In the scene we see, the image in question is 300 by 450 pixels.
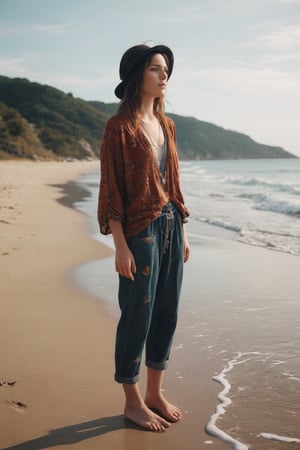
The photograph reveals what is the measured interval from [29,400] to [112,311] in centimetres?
160

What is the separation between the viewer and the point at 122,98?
2.52 meters

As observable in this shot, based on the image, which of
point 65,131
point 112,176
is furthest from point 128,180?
point 65,131

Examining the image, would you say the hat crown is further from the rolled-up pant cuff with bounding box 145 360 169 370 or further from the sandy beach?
the sandy beach

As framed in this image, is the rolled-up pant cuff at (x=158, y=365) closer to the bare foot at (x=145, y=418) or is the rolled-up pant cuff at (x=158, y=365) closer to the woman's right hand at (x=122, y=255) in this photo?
the bare foot at (x=145, y=418)

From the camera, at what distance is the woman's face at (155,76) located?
2.43 metres

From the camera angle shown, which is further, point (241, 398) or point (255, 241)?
point (255, 241)

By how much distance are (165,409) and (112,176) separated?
46.3 inches

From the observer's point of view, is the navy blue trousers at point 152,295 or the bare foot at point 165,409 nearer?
the navy blue trousers at point 152,295

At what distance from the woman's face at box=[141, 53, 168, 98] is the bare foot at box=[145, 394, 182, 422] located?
1520mm

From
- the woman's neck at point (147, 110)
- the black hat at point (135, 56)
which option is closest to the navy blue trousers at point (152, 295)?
the woman's neck at point (147, 110)

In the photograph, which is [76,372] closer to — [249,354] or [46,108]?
[249,354]

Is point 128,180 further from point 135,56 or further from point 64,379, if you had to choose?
point 64,379

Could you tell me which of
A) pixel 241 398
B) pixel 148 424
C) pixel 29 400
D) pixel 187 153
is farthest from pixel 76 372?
pixel 187 153

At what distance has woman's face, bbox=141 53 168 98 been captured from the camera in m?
2.43
